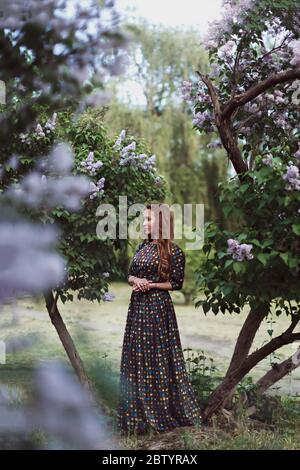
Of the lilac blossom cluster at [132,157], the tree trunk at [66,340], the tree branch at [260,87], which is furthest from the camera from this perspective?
the tree trunk at [66,340]

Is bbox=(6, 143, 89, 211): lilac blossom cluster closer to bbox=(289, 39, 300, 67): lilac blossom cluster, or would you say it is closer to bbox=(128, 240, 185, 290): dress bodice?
bbox=(128, 240, 185, 290): dress bodice

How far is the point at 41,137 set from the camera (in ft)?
13.6

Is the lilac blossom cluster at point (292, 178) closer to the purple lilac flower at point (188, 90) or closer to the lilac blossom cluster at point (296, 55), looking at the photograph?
the lilac blossom cluster at point (296, 55)

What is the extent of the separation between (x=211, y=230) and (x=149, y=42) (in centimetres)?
805

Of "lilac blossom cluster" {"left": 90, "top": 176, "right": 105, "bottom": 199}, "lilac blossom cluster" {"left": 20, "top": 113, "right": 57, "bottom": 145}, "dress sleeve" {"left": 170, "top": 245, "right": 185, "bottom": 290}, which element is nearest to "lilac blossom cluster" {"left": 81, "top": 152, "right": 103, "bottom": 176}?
"lilac blossom cluster" {"left": 90, "top": 176, "right": 105, "bottom": 199}

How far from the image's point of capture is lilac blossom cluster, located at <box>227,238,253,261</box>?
3211mm

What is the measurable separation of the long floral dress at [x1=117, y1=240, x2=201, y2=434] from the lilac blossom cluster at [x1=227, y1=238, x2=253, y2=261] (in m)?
0.60

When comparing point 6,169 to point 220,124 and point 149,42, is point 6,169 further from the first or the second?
point 149,42

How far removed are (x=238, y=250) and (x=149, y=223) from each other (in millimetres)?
689

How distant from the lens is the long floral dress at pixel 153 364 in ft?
12.3

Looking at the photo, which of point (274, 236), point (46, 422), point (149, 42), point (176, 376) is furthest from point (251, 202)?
point (149, 42)

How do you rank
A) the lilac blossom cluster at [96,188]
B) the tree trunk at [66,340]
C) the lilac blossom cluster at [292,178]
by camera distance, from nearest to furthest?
the lilac blossom cluster at [292,178] < the lilac blossom cluster at [96,188] < the tree trunk at [66,340]

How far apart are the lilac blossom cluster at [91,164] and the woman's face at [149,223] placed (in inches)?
21.0

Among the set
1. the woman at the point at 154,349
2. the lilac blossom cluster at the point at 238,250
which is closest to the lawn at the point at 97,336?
the woman at the point at 154,349
